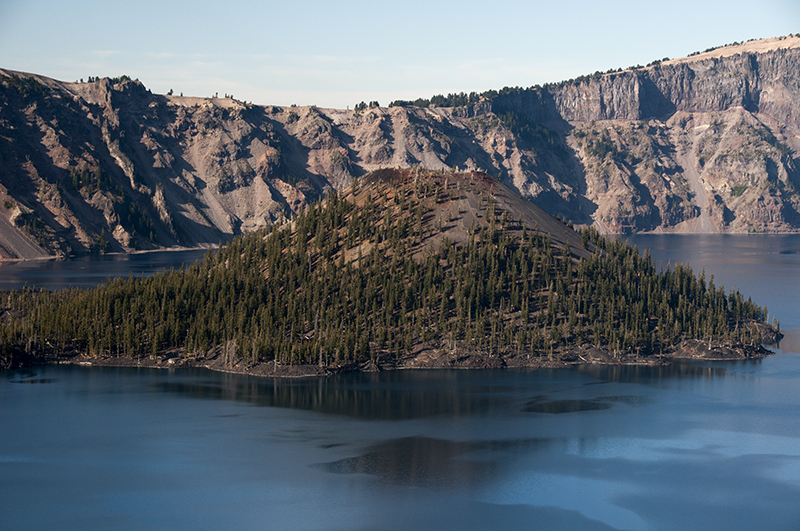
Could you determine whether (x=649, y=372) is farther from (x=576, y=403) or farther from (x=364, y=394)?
(x=364, y=394)

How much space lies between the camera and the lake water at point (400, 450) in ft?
281

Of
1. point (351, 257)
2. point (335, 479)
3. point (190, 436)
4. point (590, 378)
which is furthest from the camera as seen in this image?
point (351, 257)

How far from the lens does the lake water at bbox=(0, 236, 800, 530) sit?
281 feet

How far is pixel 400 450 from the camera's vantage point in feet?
343

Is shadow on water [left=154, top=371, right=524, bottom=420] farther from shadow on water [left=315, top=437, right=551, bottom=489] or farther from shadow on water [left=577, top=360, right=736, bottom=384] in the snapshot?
shadow on water [left=577, top=360, right=736, bottom=384]

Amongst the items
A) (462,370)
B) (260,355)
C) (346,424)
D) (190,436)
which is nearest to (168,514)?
(190,436)

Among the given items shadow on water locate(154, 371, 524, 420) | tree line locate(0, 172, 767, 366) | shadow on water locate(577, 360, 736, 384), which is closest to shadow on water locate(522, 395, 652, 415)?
shadow on water locate(154, 371, 524, 420)

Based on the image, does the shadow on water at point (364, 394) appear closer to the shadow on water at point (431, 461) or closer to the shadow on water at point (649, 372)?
the shadow on water at point (431, 461)

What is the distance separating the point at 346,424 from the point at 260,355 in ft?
131

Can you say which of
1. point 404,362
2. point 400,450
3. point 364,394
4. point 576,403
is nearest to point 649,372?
point 576,403

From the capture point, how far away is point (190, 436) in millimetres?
110312

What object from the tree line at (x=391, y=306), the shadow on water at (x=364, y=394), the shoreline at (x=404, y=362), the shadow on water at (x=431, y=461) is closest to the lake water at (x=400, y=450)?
the shadow on water at (x=431, y=461)

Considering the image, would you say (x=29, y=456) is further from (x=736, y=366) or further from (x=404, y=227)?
(x=736, y=366)

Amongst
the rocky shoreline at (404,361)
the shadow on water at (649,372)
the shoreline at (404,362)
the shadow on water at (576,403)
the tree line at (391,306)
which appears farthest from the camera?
the tree line at (391,306)
